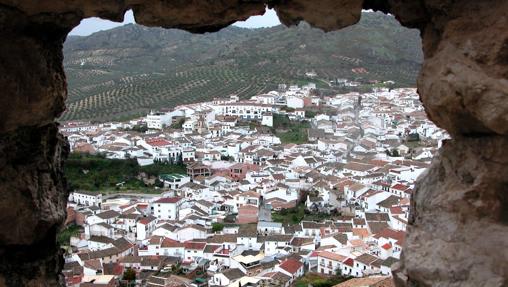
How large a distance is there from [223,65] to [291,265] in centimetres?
5730

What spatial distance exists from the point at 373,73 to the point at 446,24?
249 ft

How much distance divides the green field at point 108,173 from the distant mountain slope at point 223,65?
69.4 ft

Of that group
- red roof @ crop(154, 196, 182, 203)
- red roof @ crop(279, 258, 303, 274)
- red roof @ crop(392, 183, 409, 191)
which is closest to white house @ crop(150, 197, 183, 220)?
red roof @ crop(154, 196, 182, 203)

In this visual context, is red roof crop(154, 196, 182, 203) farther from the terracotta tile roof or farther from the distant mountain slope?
the distant mountain slope

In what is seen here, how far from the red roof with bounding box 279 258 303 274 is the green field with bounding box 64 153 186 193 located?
15.2m

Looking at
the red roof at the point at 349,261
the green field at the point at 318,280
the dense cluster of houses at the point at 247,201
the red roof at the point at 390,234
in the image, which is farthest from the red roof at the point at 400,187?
the green field at the point at 318,280

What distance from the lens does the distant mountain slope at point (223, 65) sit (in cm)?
6375

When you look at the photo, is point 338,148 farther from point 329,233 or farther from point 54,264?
point 54,264

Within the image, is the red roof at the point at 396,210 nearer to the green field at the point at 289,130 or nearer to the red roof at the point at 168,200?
the red roof at the point at 168,200

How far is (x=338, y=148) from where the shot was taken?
42.9 m

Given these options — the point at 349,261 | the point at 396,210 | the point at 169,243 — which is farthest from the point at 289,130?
the point at 349,261

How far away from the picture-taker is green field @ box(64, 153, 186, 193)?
3397cm

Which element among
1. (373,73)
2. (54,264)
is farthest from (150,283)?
(373,73)

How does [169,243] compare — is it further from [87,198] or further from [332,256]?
[87,198]
